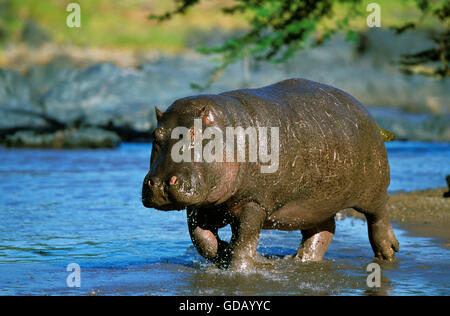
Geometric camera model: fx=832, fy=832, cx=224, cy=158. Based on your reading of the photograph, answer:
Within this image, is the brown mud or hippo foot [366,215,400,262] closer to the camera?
hippo foot [366,215,400,262]

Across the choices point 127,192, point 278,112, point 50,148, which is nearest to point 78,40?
point 50,148

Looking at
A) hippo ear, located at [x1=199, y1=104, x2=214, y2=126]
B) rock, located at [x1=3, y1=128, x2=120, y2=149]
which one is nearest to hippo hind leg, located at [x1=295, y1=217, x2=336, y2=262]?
hippo ear, located at [x1=199, y1=104, x2=214, y2=126]

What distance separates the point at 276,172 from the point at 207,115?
75cm

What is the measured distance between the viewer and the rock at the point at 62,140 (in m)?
20.3

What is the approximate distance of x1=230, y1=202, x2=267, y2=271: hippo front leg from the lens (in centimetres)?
608

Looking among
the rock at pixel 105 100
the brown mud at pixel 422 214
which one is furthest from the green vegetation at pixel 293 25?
the rock at pixel 105 100

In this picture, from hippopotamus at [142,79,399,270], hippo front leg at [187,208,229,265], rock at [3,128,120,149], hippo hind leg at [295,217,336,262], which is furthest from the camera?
rock at [3,128,120,149]

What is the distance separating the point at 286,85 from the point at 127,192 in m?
5.34

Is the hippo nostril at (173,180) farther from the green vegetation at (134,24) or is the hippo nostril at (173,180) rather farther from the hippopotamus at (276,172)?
the green vegetation at (134,24)

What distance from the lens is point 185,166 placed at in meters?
5.58

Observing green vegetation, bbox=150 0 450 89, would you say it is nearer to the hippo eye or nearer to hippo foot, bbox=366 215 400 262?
hippo foot, bbox=366 215 400 262

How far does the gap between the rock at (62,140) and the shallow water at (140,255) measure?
24.3ft
